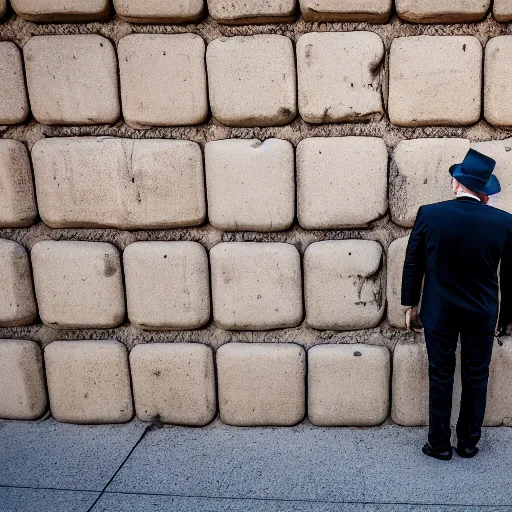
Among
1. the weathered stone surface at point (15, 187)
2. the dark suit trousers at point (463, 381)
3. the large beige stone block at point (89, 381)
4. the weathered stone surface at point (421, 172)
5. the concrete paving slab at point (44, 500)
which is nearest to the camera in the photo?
the concrete paving slab at point (44, 500)

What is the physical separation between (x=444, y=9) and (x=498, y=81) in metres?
0.32

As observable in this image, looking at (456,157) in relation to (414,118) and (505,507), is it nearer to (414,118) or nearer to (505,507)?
(414,118)


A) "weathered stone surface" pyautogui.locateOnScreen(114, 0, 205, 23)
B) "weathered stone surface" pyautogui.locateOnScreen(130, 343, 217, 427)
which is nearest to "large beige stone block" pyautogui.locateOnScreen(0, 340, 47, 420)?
"weathered stone surface" pyautogui.locateOnScreen(130, 343, 217, 427)

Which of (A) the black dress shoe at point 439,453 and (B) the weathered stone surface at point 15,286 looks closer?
(A) the black dress shoe at point 439,453

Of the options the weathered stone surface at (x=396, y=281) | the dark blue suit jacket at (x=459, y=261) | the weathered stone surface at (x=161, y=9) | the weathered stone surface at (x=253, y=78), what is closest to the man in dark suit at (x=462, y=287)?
the dark blue suit jacket at (x=459, y=261)

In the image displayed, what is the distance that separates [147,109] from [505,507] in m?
1.83

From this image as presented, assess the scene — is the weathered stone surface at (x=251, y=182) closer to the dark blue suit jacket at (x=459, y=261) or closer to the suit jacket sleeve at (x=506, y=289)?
the dark blue suit jacket at (x=459, y=261)

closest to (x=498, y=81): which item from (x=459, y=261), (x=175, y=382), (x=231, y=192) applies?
(x=459, y=261)

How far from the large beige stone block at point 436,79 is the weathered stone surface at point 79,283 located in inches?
49.7

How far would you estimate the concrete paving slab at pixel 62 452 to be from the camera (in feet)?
6.16

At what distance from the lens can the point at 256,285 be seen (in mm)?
2059

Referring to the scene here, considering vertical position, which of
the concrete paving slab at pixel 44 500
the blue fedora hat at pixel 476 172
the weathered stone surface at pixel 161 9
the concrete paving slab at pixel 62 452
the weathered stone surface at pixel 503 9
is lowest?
the concrete paving slab at pixel 62 452

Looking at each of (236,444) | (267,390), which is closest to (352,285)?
(267,390)

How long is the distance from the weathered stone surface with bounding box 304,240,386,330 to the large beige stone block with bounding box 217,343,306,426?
185 mm
